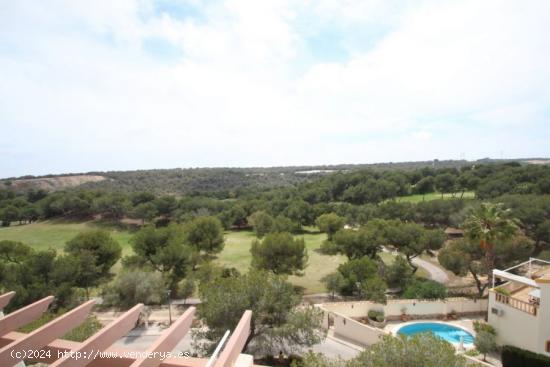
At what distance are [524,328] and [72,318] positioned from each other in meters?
21.8

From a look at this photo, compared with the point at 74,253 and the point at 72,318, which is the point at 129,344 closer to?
the point at 74,253

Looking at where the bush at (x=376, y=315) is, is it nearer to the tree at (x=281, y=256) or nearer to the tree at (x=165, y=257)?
the tree at (x=281, y=256)

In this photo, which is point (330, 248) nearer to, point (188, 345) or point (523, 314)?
point (188, 345)

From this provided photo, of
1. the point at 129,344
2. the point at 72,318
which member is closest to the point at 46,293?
the point at 129,344

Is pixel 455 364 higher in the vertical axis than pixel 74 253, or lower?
higher

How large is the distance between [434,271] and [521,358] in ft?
71.2

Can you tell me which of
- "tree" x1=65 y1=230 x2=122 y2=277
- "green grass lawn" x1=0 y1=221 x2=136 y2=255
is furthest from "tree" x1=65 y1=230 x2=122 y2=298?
"green grass lawn" x1=0 y1=221 x2=136 y2=255

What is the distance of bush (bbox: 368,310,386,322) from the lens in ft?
75.4

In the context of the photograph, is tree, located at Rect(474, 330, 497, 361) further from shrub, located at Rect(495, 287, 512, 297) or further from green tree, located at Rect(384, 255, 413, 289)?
green tree, located at Rect(384, 255, 413, 289)

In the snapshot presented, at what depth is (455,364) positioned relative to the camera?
Result: 957cm

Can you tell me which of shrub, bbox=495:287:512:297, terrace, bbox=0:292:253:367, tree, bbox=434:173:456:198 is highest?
terrace, bbox=0:292:253:367

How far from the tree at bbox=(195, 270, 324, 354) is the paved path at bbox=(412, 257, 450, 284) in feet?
72.3

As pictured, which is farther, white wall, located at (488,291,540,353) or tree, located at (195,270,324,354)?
white wall, located at (488,291,540,353)

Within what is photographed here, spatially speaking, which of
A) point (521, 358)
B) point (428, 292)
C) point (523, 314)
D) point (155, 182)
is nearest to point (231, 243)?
point (428, 292)
